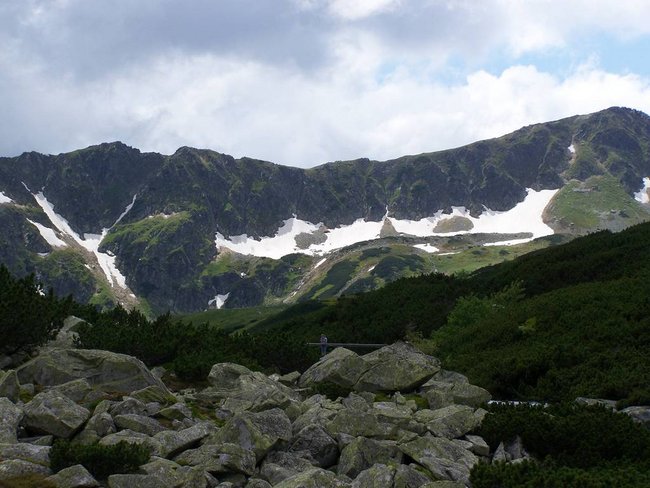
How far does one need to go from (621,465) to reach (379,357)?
38.8 feet

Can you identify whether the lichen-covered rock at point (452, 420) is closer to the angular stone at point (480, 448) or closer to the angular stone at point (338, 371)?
the angular stone at point (480, 448)

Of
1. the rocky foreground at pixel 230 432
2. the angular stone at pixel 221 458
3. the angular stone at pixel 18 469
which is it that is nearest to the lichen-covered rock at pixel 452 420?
the rocky foreground at pixel 230 432

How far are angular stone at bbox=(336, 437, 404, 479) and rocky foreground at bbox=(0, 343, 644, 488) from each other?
0.9 inches

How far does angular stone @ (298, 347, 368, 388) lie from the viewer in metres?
24.7

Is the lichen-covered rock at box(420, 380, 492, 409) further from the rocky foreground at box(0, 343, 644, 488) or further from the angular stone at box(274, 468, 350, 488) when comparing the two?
the angular stone at box(274, 468, 350, 488)

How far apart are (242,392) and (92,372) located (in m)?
4.89

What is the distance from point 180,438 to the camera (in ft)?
48.6

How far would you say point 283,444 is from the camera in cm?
1563

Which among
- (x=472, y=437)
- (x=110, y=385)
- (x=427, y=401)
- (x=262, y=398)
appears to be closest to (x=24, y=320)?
(x=110, y=385)

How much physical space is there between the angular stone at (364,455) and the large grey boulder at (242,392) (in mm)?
3807

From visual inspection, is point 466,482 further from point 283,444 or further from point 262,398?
point 262,398

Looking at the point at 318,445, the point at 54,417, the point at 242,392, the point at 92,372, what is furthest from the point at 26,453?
the point at 242,392

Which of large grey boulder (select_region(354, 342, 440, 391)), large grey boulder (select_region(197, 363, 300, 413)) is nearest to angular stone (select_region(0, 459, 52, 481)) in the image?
large grey boulder (select_region(197, 363, 300, 413))

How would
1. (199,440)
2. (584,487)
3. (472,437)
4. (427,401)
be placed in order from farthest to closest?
(427,401)
(472,437)
(199,440)
(584,487)
